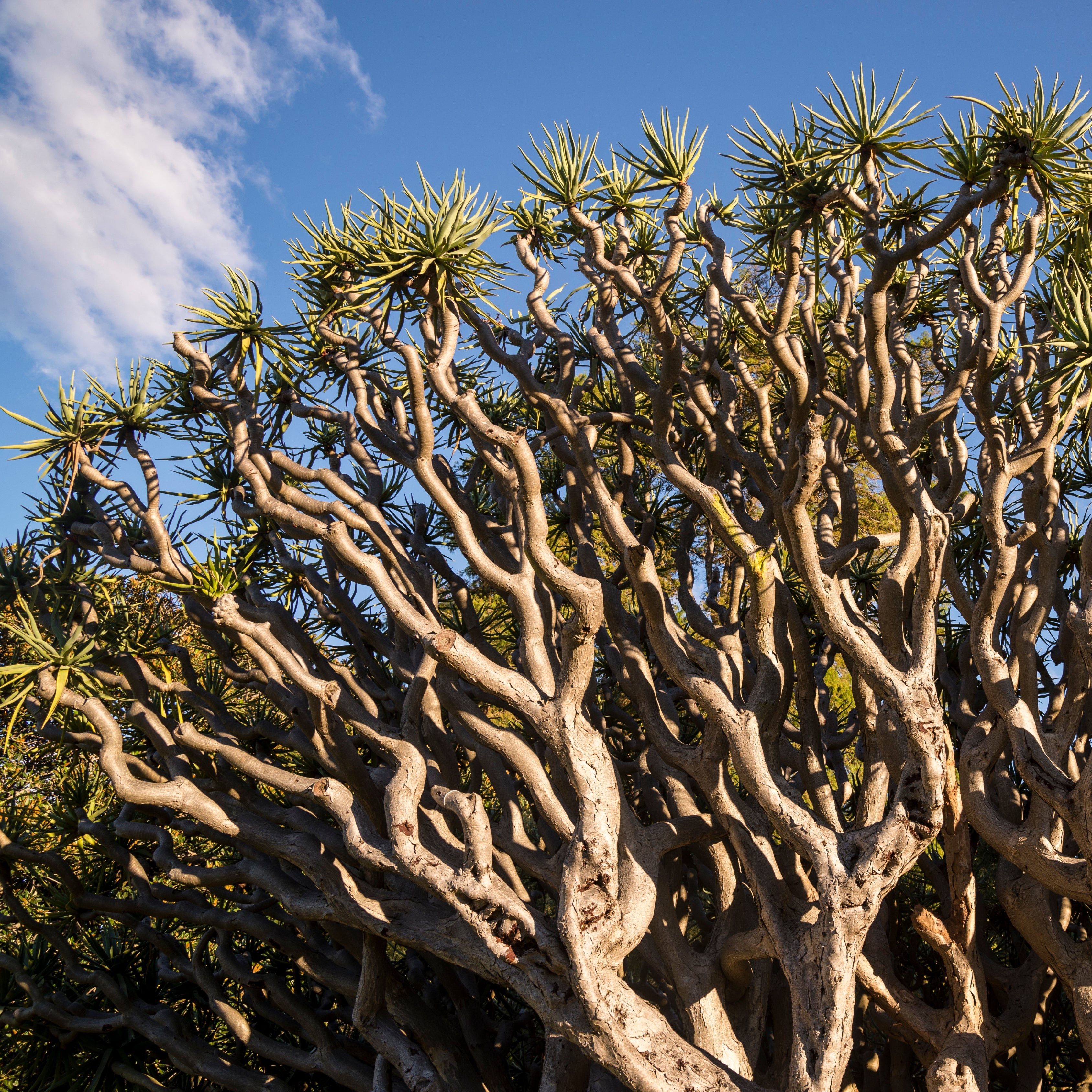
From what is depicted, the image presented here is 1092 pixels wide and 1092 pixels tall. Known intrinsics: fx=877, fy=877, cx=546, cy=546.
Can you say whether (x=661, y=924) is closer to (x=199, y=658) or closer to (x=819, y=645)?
(x=819, y=645)

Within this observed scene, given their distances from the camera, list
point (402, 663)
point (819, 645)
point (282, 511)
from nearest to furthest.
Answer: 1. point (282, 511)
2. point (402, 663)
3. point (819, 645)

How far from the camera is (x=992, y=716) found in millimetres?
4887

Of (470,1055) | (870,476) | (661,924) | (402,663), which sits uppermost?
(870,476)

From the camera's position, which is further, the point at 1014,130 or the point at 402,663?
the point at 402,663

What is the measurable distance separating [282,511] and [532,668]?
1885 mm

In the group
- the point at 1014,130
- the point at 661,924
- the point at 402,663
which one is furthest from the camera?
the point at 402,663

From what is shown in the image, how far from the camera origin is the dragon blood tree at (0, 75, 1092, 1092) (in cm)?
444

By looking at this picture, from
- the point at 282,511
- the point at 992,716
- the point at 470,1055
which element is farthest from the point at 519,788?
the point at 992,716

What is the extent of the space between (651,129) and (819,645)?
155 inches

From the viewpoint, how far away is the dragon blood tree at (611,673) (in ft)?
14.6

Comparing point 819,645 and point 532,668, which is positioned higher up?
point 819,645

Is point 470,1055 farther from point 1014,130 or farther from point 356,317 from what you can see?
point 1014,130

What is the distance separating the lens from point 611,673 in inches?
281

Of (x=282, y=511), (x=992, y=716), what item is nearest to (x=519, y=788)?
(x=282, y=511)
